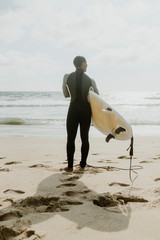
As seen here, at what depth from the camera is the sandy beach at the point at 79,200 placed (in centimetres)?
234

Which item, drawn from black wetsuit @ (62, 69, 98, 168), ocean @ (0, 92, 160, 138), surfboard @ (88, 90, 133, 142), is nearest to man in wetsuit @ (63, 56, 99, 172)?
black wetsuit @ (62, 69, 98, 168)

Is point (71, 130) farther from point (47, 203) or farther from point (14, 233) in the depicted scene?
point (14, 233)

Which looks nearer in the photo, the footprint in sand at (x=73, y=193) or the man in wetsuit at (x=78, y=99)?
the footprint in sand at (x=73, y=193)

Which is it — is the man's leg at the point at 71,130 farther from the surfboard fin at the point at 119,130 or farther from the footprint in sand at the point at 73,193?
the footprint in sand at the point at 73,193

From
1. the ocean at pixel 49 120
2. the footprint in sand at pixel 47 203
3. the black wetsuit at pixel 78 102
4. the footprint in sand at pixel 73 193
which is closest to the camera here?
the footprint in sand at pixel 47 203

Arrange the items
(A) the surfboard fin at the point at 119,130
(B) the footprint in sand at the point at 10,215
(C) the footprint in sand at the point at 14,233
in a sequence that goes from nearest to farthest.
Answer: (C) the footprint in sand at the point at 14,233
(B) the footprint in sand at the point at 10,215
(A) the surfboard fin at the point at 119,130

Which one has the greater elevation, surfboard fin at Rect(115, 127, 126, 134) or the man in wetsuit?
the man in wetsuit

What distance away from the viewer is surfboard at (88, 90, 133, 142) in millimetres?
4336

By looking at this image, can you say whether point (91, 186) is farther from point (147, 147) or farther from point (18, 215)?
point (147, 147)

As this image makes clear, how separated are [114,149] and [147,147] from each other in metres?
0.84

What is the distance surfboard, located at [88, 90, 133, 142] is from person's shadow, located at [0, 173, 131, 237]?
111cm

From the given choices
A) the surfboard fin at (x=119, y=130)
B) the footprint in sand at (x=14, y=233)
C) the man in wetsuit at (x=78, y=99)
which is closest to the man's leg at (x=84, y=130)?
the man in wetsuit at (x=78, y=99)

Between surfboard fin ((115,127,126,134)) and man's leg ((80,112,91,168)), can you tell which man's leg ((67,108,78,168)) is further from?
surfboard fin ((115,127,126,134))

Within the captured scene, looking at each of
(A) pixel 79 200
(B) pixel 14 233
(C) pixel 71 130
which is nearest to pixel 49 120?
(C) pixel 71 130
